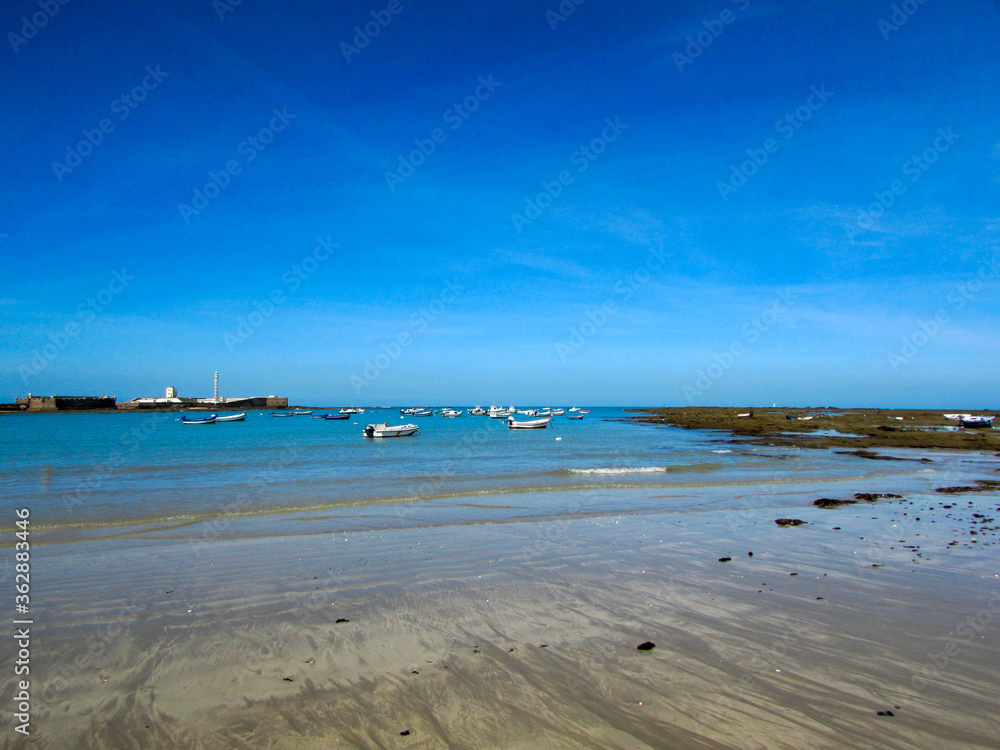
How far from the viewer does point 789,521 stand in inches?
560

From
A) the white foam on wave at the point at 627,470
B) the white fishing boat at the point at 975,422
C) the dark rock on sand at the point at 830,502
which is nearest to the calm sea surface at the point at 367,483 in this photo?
the white foam on wave at the point at 627,470

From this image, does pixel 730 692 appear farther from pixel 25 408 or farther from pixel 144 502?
pixel 25 408

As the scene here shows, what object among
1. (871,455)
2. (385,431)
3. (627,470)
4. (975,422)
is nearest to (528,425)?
(385,431)

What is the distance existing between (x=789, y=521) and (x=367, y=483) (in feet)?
52.0

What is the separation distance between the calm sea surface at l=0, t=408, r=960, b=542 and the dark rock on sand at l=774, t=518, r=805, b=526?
110 inches

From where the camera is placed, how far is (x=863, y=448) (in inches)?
1636

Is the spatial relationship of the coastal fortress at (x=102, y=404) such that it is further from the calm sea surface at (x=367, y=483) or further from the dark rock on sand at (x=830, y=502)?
the dark rock on sand at (x=830, y=502)

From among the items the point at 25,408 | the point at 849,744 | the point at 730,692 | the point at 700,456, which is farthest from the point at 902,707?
the point at 25,408

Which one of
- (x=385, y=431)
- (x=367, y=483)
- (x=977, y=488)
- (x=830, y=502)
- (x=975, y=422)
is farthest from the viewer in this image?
(x=975, y=422)

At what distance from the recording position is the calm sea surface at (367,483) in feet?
51.7

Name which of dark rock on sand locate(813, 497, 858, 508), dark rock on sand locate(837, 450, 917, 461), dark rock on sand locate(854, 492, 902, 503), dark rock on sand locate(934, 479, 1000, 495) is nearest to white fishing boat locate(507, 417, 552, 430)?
dark rock on sand locate(837, 450, 917, 461)

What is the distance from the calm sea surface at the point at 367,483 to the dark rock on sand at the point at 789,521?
9.13ft

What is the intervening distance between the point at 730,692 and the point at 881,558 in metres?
7.07

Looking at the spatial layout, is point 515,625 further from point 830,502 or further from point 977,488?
point 977,488
